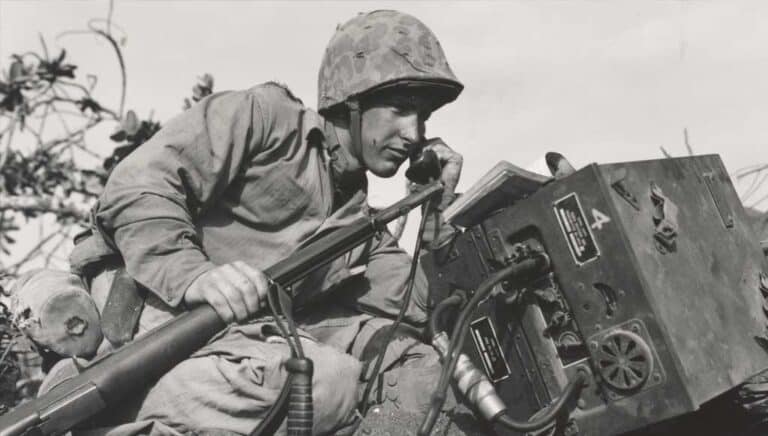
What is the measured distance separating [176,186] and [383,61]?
3.41 feet

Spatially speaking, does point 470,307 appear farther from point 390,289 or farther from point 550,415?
point 390,289

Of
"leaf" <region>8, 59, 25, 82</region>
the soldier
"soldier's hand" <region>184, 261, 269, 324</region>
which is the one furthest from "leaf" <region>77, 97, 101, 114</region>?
"soldier's hand" <region>184, 261, 269, 324</region>

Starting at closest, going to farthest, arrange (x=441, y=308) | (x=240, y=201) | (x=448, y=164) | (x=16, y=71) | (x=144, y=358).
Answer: (x=144, y=358) < (x=441, y=308) < (x=240, y=201) < (x=448, y=164) < (x=16, y=71)

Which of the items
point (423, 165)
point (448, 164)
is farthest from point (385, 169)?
point (448, 164)

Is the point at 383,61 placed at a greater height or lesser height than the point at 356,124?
greater

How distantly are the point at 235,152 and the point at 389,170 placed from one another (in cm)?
74

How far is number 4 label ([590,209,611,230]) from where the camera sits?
2.21 m

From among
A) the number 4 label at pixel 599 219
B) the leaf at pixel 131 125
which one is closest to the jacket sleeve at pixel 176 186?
the number 4 label at pixel 599 219

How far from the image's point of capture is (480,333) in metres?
2.60

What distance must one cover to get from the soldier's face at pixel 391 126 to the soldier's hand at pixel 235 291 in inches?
39.6

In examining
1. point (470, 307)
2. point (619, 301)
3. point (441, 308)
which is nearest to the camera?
point (619, 301)

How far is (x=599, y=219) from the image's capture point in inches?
87.2

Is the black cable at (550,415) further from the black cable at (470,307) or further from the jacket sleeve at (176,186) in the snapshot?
the jacket sleeve at (176,186)

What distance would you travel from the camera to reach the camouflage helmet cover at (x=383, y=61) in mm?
3330
